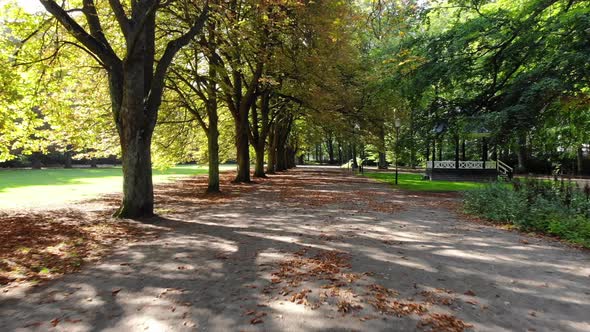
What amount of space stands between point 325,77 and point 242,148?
7.26 m

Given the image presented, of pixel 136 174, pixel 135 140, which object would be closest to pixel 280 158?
pixel 136 174

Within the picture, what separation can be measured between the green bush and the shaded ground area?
2.69 feet

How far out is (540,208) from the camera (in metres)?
8.97

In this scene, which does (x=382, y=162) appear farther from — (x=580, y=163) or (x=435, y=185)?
(x=435, y=185)

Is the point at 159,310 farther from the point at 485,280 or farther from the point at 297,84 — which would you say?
the point at 297,84

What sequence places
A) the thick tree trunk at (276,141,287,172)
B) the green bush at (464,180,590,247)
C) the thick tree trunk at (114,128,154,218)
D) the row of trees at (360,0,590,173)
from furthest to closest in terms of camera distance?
the thick tree trunk at (276,141,287,172) < the row of trees at (360,0,590,173) < the thick tree trunk at (114,128,154,218) < the green bush at (464,180,590,247)

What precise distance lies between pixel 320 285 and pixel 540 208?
23.1ft

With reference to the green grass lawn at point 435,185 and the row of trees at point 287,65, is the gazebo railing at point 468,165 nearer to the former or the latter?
the green grass lawn at point 435,185

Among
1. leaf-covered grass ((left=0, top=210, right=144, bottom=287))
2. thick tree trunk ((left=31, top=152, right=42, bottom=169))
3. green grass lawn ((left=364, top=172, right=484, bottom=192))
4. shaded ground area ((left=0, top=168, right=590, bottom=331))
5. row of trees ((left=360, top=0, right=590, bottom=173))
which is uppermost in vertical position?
row of trees ((left=360, top=0, right=590, bottom=173))

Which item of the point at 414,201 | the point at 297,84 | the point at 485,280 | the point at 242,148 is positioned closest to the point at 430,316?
the point at 485,280

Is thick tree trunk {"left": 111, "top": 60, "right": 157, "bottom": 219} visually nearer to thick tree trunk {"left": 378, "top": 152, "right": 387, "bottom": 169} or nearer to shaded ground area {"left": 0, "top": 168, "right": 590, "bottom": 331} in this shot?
shaded ground area {"left": 0, "top": 168, "right": 590, "bottom": 331}

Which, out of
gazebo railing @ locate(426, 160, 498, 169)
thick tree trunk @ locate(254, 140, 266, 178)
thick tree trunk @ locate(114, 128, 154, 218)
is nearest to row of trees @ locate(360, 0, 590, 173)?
thick tree trunk @ locate(114, 128, 154, 218)

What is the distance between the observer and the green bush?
7.67 metres

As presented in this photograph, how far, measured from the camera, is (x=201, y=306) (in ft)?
13.3
